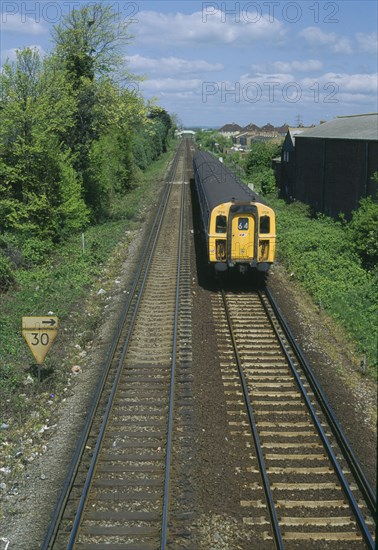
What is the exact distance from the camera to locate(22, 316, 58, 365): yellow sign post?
10.9 meters

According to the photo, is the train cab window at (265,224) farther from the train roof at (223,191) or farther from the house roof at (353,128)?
the house roof at (353,128)

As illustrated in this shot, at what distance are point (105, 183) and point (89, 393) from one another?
20534 mm

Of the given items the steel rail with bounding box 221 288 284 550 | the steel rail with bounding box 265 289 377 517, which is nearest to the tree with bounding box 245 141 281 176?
the steel rail with bounding box 265 289 377 517

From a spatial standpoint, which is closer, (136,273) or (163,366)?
(163,366)

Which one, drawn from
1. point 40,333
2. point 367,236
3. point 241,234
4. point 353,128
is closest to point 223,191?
point 241,234

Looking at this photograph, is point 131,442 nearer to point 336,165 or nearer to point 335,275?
point 335,275

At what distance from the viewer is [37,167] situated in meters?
21.3

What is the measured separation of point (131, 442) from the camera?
9.19m

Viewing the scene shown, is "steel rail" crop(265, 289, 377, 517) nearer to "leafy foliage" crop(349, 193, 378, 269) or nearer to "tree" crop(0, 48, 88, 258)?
"leafy foliage" crop(349, 193, 378, 269)

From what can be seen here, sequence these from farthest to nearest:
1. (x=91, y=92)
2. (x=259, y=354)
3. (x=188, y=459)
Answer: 1. (x=91, y=92)
2. (x=259, y=354)
3. (x=188, y=459)

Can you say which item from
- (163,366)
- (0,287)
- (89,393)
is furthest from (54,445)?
(0,287)

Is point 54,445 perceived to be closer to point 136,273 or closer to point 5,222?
point 136,273

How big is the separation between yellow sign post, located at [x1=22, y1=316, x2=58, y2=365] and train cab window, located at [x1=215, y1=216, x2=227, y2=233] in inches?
281

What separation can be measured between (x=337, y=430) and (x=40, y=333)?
579cm
